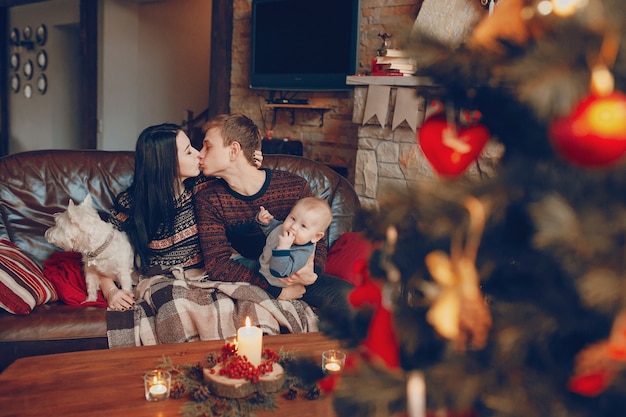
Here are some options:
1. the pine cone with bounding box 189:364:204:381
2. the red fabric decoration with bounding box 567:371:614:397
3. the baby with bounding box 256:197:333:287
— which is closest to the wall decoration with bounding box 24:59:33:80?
the baby with bounding box 256:197:333:287

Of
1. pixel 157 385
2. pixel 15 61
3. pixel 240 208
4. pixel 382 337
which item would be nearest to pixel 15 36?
pixel 15 61

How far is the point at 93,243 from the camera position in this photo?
7.39 feet

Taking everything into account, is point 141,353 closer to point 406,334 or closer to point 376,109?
point 406,334

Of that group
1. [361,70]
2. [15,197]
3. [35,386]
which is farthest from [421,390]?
[361,70]

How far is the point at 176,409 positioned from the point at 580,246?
3.54ft

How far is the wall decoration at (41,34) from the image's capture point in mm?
8500

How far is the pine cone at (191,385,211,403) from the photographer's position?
4.61 ft

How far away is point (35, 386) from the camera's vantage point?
1.47 metres

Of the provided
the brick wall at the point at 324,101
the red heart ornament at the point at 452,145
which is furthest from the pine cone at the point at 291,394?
the brick wall at the point at 324,101

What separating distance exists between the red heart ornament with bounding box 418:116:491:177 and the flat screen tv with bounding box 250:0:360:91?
152 inches

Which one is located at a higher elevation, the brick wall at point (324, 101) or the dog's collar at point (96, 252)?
the brick wall at point (324, 101)

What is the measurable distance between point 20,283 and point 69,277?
0.71 feet

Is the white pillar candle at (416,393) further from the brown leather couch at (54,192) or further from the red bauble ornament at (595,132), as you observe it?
the brown leather couch at (54,192)

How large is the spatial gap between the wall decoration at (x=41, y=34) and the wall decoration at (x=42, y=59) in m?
0.12
